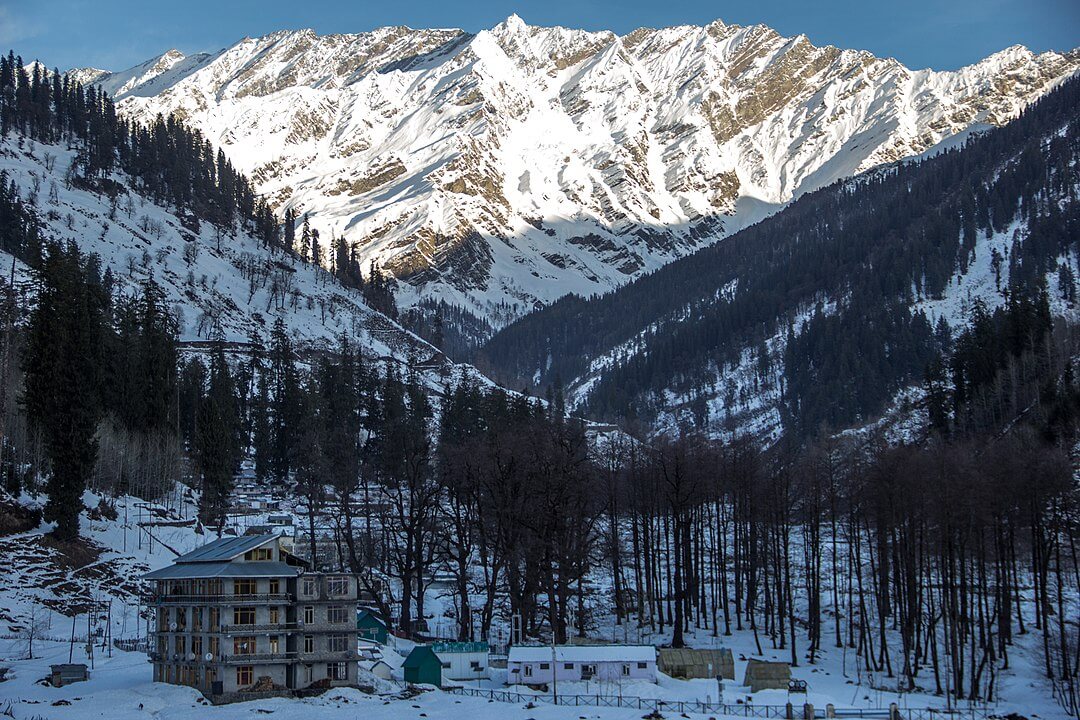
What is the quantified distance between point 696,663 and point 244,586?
2339 cm

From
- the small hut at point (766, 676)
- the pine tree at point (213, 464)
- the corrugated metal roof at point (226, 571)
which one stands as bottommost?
the small hut at point (766, 676)

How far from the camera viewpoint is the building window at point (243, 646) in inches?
1905

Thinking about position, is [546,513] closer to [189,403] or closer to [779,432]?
[189,403]

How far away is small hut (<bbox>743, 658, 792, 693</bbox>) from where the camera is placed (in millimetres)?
53750

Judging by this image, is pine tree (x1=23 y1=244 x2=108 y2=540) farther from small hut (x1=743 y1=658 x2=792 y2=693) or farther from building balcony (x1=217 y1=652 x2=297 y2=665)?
small hut (x1=743 y1=658 x2=792 y2=693)

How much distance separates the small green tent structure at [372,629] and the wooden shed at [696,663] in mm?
15830

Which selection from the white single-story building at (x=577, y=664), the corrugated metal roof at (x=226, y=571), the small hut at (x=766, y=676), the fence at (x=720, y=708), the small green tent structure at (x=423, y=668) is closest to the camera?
the fence at (x=720, y=708)

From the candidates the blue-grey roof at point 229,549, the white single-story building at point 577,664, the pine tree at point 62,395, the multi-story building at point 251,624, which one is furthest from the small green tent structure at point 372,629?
the pine tree at point 62,395

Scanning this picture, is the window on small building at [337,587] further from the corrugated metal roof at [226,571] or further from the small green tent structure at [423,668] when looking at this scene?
the small green tent structure at [423,668]

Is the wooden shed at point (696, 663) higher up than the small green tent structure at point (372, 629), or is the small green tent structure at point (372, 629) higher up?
the small green tent structure at point (372, 629)

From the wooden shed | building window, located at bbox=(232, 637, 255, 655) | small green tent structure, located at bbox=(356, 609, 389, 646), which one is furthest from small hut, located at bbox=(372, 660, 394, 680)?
the wooden shed

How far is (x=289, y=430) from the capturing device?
109062 millimetres

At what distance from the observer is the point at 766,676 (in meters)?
54.1

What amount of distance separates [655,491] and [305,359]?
90.9 m
